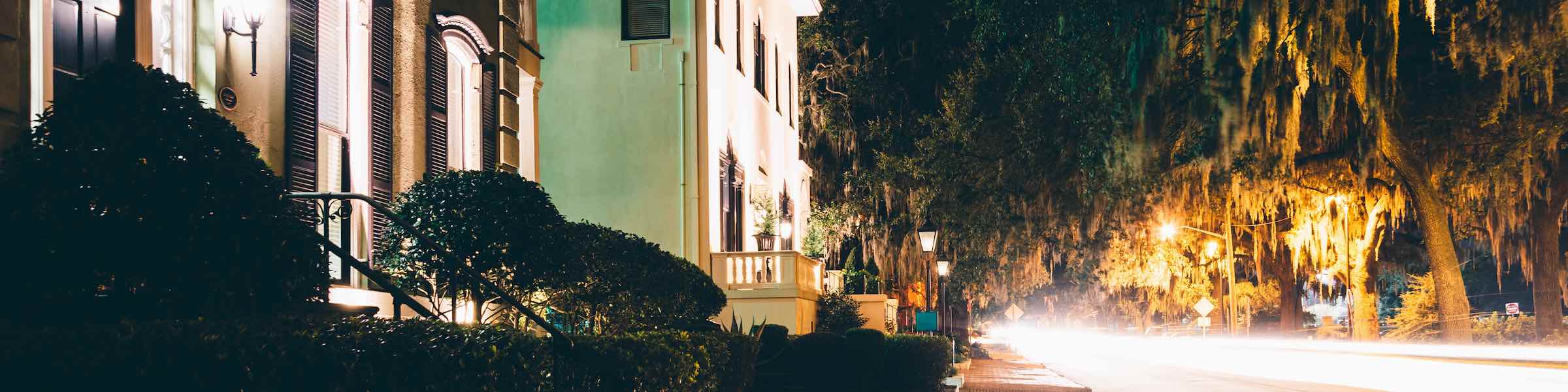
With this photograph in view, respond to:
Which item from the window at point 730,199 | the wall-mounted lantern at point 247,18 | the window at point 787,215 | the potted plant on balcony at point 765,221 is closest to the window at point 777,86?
the window at point 787,215

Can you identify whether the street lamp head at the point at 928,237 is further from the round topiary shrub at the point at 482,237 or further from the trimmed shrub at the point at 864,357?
the round topiary shrub at the point at 482,237

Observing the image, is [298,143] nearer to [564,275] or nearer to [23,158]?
[564,275]

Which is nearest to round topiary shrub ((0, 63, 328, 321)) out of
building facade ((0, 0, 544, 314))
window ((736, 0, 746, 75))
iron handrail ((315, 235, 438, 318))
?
building facade ((0, 0, 544, 314))

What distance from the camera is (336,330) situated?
547cm

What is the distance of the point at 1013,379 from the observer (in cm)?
2409

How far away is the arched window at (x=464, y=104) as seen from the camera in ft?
48.1

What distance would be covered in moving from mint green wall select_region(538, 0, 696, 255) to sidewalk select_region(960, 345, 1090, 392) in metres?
6.55

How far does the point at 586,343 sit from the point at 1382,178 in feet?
73.5

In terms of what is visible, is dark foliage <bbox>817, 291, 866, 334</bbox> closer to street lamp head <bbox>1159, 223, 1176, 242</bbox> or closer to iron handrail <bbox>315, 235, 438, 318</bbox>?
street lamp head <bbox>1159, 223, 1176, 242</bbox>

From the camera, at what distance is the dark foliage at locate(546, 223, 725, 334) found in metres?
11.6

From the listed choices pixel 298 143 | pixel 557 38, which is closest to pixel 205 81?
pixel 298 143

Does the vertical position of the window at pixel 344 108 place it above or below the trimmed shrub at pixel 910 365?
above

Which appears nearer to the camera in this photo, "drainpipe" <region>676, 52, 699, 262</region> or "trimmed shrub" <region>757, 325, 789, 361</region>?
"trimmed shrub" <region>757, 325, 789, 361</region>

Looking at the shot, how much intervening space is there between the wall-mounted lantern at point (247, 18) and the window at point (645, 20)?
A: 14276mm
